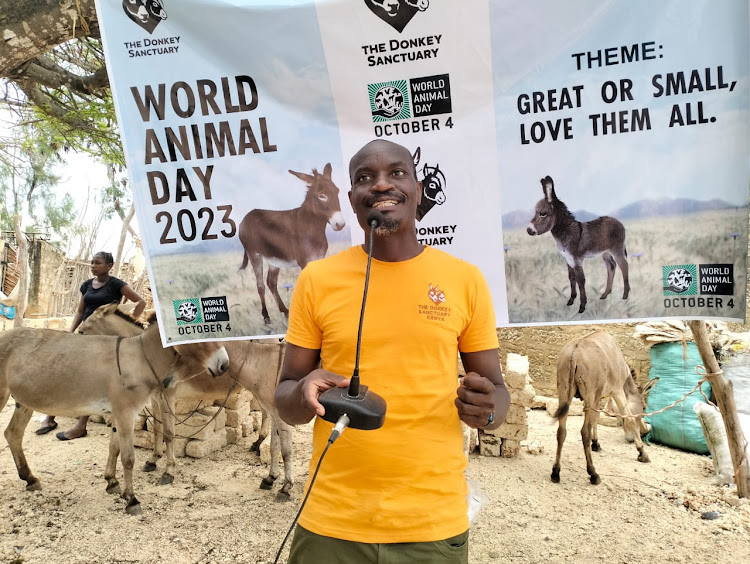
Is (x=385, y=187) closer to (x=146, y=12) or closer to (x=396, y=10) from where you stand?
(x=396, y=10)

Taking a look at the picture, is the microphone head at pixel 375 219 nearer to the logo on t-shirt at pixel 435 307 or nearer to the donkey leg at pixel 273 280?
the logo on t-shirt at pixel 435 307

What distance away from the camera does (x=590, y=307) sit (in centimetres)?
279

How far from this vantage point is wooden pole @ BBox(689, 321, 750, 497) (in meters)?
3.52

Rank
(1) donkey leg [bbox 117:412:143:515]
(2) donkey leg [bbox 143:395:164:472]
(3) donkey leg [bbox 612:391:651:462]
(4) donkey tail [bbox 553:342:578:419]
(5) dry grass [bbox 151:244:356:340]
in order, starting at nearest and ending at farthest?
1. (5) dry grass [bbox 151:244:356:340]
2. (1) donkey leg [bbox 117:412:143:515]
3. (4) donkey tail [bbox 553:342:578:419]
4. (2) donkey leg [bbox 143:395:164:472]
5. (3) donkey leg [bbox 612:391:651:462]

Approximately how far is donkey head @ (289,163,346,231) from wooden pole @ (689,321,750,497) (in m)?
2.54

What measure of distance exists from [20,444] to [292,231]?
14.2 ft

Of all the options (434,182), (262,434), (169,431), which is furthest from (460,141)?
(262,434)

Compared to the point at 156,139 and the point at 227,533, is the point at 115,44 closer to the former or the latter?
the point at 156,139

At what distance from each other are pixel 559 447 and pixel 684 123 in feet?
13.1

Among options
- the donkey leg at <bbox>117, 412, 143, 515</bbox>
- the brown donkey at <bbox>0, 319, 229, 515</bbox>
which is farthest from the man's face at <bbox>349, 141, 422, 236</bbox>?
the donkey leg at <bbox>117, 412, 143, 515</bbox>

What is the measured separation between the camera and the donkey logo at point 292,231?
2.92 meters

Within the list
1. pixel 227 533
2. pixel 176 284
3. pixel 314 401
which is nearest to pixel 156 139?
pixel 176 284

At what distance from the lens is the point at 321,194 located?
293 cm

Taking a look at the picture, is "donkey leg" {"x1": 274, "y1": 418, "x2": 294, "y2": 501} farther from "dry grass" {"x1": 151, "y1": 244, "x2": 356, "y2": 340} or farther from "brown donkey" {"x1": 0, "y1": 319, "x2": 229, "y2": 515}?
"dry grass" {"x1": 151, "y1": 244, "x2": 356, "y2": 340}
